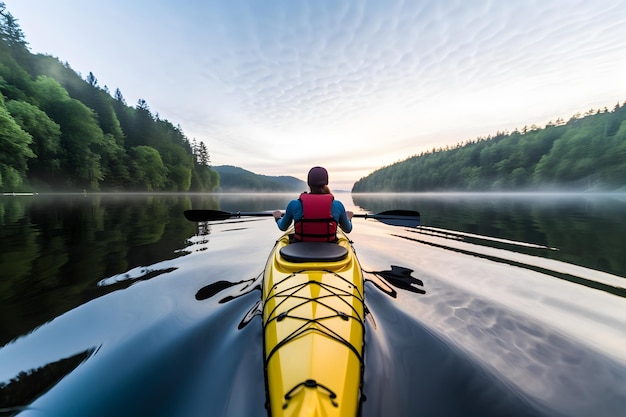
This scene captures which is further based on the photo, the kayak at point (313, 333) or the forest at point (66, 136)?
the forest at point (66, 136)

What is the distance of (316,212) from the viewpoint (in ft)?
15.2

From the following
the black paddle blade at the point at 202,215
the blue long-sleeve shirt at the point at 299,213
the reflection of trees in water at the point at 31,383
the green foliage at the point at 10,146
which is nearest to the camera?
the reflection of trees in water at the point at 31,383

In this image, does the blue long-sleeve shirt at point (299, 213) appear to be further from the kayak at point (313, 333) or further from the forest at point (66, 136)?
the forest at point (66, 136)

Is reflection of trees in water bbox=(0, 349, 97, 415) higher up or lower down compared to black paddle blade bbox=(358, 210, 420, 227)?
lower down

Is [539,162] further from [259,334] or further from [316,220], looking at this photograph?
[259,334]

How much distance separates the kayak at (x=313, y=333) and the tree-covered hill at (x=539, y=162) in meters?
75.1

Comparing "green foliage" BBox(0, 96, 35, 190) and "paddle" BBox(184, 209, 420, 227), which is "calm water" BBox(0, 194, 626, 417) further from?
"green foliage" BBox(0, 96, 35, 190)

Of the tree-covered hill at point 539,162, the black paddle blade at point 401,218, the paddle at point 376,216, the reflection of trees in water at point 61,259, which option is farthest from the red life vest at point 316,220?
the tree-covered hill at point 539,162

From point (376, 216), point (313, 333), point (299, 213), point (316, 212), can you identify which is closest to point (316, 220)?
point (316, 212)

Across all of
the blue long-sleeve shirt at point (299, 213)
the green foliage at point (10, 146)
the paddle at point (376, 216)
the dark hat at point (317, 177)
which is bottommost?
the paddle at point (376, 216)

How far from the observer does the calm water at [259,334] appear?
233 cm

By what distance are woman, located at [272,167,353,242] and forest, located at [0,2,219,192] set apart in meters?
28.1

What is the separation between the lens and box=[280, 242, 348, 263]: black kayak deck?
3830 mm

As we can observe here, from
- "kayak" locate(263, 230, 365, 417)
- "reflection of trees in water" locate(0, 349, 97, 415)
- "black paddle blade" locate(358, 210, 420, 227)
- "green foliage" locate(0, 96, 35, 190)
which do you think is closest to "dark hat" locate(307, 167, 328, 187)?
"kayak" locate(263, 230, 365, 417)
